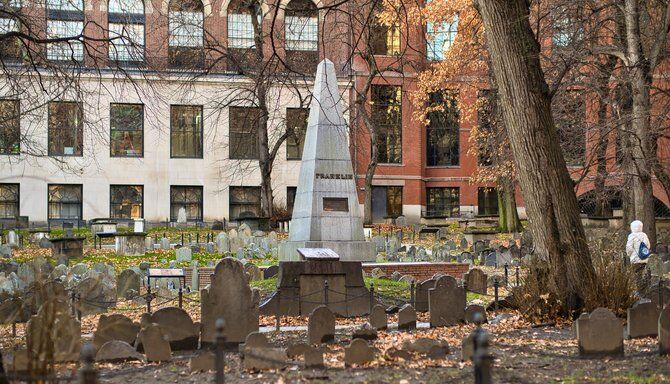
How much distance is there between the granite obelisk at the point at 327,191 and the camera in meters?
23.0

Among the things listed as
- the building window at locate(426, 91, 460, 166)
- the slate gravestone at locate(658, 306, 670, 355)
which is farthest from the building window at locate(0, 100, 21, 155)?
the building window at locate(426, 91, 460, 166)

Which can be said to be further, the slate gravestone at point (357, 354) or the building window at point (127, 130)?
the building window at point (127, 130)

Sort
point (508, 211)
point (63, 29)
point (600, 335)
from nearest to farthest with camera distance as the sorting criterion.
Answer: point (600, 335) < point (63, 29) < point (508, 211)

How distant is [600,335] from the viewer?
11.4 m

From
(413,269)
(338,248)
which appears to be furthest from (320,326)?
(413,269)

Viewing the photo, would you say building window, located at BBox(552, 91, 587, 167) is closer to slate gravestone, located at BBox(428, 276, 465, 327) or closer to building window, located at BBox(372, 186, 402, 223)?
slate gravestone, located at BBox(428, 276, 465, 327)

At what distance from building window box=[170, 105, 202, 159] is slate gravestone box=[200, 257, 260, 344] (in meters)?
38.7

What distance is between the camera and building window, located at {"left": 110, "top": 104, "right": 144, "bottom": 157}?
49.6 metres

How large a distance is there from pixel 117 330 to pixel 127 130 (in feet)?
127

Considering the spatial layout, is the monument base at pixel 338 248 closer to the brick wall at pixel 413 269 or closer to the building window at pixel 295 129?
the brick wall at pixel 413 269

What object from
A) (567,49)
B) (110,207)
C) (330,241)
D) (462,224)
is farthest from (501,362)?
(110,207)

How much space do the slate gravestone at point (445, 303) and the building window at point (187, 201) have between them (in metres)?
37.0

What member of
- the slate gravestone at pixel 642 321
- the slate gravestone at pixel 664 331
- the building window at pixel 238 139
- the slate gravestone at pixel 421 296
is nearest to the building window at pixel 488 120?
the building window at pixel 238 139

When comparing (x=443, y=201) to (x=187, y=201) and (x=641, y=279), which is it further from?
(x=641, y=279)
